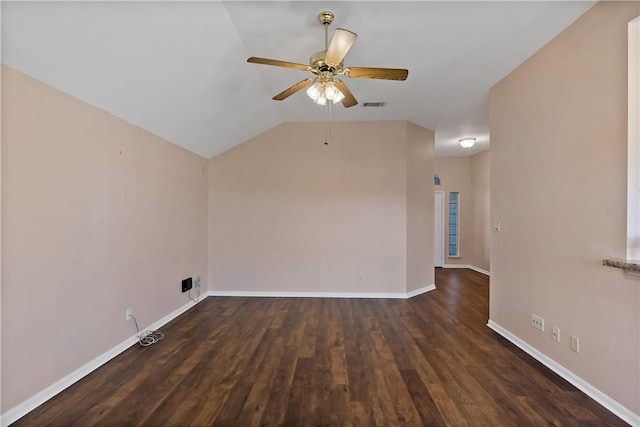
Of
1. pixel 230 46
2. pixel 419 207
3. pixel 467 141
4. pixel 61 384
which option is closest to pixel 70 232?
pixel 61 384

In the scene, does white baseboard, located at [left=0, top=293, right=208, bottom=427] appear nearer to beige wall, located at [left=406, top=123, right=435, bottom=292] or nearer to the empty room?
the empty room

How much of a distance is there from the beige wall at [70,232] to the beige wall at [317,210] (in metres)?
1.34

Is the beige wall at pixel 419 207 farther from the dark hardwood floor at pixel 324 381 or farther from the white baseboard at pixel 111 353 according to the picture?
the dark hardwood floor at pixel 324 381

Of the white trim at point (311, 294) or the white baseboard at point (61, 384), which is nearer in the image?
the white baseboard at point (61, 384)

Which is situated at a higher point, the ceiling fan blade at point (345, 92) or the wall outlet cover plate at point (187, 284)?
the ceiling fan blade at point (345, 92)

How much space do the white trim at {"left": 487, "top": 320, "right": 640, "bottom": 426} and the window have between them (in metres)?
4.53

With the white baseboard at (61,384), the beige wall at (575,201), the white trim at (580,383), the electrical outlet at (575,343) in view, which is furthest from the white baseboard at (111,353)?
the electrical outlet at (575,343)

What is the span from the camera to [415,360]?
2.56 m

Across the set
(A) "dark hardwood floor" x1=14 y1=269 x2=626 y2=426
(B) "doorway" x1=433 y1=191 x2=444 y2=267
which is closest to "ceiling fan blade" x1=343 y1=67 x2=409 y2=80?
(A) "dark hardwood floor" x1=14 y1=269 x2=626 y2=426

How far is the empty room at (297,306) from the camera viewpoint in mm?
1831

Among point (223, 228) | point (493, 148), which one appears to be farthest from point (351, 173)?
point (223, 228)

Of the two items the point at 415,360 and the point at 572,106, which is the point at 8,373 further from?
the point at 572,106

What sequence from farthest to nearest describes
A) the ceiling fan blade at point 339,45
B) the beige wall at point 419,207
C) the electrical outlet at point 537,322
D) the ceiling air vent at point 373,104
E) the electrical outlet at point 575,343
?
the beige wall at point 419,207 < the ceiling air vent at point 373,104 < the electrical outlet at point 537,322 < the electrical outlet at point 575,343 < the ceiling fan blade at point 339,45

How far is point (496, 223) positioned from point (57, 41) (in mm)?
4123
